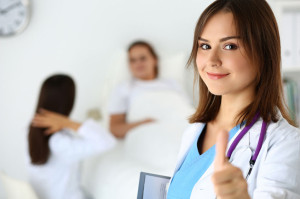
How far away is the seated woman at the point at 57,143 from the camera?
1660mm

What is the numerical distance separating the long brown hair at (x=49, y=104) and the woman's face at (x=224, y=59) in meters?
1.02

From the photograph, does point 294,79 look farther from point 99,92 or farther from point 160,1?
point 99,92

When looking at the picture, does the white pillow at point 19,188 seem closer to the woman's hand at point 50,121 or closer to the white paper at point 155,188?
the woman's hand at point 50,121

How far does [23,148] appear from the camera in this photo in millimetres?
2307

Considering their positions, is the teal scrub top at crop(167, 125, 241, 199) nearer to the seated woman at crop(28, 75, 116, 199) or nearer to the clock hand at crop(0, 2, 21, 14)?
the seated woman at crop(28, 75, 116, 199)

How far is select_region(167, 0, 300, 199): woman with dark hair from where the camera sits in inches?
26.7

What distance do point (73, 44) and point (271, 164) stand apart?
71.8 inches

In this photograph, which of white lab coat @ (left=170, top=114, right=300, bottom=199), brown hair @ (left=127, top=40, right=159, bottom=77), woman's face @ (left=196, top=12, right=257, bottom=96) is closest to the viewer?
white lab coat @ (left=170, top=114, right=300, bottom=199)

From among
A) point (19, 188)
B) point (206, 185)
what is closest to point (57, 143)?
point (19, 188)

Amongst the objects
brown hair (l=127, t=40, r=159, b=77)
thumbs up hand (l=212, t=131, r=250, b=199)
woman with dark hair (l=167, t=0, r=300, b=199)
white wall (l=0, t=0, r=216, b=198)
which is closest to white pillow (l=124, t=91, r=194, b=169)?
brown hair (l=127, t=40, r=159, b=77)

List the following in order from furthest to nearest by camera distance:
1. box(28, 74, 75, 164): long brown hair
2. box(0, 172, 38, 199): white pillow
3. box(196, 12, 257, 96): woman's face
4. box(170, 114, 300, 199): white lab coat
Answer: box(28, 74, 75, 164): long brown hair → box(0, 172, 38, 199): white pillow → box(196, 12, 257, 96): woman's face → box(170, 114, 300, 199): white lab coat

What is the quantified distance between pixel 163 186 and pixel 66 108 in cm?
89

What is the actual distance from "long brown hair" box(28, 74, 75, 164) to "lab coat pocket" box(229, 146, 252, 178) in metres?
1.09

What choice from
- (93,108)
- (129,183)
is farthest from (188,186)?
(93,108)
